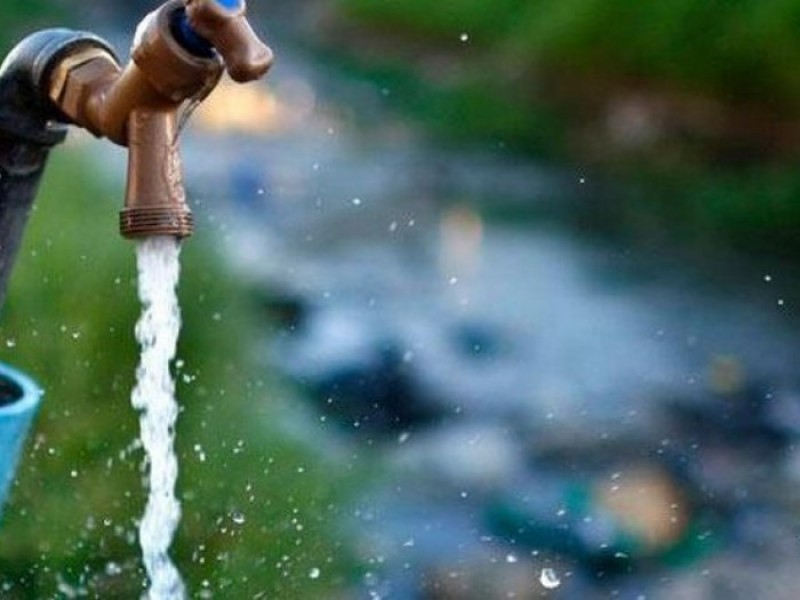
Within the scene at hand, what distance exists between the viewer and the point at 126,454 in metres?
2.13

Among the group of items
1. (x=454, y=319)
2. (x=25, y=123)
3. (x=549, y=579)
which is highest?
(x=454, y=319)

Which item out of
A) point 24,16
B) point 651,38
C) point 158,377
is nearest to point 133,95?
point 158,377

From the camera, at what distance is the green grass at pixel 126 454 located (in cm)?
190

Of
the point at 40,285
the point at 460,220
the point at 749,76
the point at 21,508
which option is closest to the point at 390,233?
the point at 460,220

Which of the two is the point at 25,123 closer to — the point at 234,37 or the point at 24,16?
the point at 234,37

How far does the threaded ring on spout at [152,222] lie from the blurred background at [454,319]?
828 mm

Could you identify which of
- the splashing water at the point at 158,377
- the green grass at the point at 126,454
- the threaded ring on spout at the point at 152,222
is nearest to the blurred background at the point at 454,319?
the green grass at the point at 126,454

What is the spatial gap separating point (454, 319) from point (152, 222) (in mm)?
4313

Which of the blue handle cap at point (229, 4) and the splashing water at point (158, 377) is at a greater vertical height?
the blue handle cap at point (229, 4)

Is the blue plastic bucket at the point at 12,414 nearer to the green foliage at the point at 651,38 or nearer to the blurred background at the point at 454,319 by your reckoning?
the blurred background at the point at 454,319

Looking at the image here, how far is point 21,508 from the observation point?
1.96m

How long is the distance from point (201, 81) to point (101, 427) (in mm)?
1366

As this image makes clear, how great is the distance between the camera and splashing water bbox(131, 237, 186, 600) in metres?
0.88

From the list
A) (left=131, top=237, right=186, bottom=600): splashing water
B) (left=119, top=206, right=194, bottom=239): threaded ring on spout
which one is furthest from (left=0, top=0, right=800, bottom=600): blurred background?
(left=119, top=206, right=194, bottom=239): threaded ring on spout
